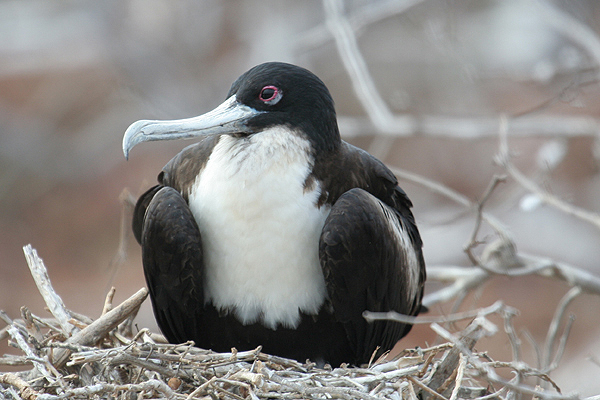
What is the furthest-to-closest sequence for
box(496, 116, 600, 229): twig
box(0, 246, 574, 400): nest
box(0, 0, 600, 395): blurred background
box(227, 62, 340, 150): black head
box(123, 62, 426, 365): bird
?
1. box(0, 0, 600, 395): blurred background
2. box(496, 116, 600, 229): twig
3. box(227, 62, 340, 150): black head
4. box(123, 62, 426, 365): bird
5. box(0, 246, 574, 400): nest

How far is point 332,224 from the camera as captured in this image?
259 cm

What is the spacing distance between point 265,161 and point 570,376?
3456 millimetres

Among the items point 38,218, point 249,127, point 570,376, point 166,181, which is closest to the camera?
point 249,127

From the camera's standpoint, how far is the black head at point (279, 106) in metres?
2.71

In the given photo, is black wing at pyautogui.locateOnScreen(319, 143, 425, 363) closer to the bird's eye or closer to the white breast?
the white breast

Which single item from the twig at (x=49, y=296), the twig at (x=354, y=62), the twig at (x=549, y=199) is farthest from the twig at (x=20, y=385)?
the twig at (x=354, y=62)

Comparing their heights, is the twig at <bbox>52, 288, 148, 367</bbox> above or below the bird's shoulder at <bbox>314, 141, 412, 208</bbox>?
below

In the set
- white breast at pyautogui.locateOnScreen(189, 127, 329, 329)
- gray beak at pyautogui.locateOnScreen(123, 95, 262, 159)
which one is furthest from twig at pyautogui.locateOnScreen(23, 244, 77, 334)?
gray beak at pyautogui.locateOnScreen(123, 95, 262, 159)

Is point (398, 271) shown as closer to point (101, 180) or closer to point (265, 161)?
point (265, 161)

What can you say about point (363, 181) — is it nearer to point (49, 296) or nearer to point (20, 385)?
point (49, 296)

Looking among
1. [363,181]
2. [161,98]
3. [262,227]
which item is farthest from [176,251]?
[161,98]

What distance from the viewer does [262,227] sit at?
2.62 m

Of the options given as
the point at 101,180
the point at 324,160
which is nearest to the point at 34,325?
the point at 324,160

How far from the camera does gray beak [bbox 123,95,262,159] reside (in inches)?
98.8
